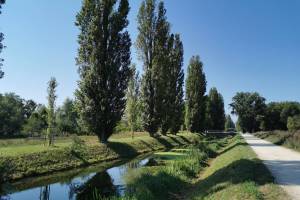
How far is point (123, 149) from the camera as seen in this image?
106 ft

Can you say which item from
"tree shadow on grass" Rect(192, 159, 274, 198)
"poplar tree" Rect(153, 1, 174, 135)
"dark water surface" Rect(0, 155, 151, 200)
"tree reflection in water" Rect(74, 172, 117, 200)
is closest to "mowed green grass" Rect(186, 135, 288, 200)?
"tree shadow on grass" Rect(192, 159, 274, 198)

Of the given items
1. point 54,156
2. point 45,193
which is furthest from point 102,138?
point 45,193

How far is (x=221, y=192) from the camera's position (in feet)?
38.0

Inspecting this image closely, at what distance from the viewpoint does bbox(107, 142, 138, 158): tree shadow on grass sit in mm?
30862

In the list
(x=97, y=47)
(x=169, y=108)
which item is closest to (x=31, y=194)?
(x=97, y=47)

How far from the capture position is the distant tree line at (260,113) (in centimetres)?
12138

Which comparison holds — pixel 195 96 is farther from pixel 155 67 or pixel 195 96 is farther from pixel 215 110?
pixel 215 110

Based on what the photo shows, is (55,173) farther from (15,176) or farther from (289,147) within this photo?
(289,147)

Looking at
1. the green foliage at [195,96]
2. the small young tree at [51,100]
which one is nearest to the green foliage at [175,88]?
the green foliage at [195,96]

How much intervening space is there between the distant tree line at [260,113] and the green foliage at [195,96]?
52.1 metres

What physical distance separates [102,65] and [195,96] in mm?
43078

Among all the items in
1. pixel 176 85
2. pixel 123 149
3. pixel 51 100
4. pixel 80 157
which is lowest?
pixel 80 157

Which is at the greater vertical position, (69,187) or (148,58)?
(148,58)

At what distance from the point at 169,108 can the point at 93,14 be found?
20.6 m
